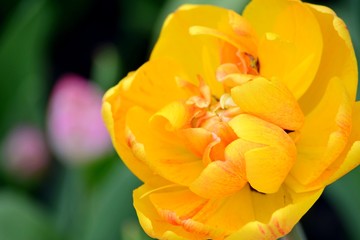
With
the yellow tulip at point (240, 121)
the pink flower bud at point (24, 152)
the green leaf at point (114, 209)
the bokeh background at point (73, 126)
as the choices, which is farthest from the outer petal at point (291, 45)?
the pink flower bud at point (24, 152)

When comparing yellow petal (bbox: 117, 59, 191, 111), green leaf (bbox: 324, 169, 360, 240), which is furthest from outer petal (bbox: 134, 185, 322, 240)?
green leaf (bbox: 324, 169, 360, 240)

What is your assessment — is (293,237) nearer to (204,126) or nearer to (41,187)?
(204,126)

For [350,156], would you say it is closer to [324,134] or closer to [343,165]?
[343,165]

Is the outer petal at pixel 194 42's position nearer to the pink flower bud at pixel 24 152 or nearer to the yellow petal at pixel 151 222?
the yellow petal at pixel 151 222

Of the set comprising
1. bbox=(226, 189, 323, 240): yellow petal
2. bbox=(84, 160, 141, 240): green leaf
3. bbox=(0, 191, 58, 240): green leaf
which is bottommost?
bbox=(0, 191, 58, 240): green leaf

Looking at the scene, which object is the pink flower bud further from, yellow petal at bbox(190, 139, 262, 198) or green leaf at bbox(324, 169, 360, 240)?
yellow petal at bbox(190, 139, 262, 198)

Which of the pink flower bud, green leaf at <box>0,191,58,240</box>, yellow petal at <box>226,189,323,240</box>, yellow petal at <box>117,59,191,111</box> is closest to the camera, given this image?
yellow petal at <box>226,189,323,240</box>
